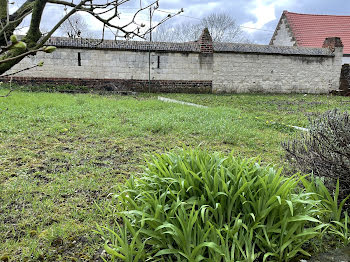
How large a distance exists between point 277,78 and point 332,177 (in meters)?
13.6

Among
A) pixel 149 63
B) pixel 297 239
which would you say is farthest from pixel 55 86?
pixel 297 239

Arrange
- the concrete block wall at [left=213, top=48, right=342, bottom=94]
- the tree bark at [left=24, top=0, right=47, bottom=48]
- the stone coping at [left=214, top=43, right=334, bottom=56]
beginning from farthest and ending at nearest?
the concrete block wall at [left=213, top=48, right=342, bottom=94], the stone coping at [left=214, top=43, right=334, bottom=56], the tree bark at [left=24, top=0, right=47, bottom=48]

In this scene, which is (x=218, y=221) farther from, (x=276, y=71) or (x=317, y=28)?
(x=317, y=28)

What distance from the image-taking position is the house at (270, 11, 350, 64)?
21.8 m

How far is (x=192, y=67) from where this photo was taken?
13938 millimetres

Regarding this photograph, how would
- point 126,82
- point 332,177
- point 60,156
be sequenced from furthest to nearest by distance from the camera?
point 126,82, point 60,156, point 332,177

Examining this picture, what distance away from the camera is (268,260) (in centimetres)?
204

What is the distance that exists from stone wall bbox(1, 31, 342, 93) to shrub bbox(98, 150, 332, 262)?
10.8 m

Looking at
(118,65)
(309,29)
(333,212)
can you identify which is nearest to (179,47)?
(118,65)

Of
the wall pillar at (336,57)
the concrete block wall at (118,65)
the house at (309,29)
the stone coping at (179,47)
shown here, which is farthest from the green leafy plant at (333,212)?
the house at (309,29)

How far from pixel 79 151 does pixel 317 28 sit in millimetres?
23766

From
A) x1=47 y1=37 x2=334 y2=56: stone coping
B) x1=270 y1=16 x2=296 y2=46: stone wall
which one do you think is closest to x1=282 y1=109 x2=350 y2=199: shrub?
x1=47 y1=37 x2=334 y2=56: stone coping

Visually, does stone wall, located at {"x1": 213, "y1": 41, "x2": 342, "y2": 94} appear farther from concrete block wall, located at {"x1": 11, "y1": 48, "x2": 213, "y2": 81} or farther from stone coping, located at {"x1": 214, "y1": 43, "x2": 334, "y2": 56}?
concrete block wall, located at {"x1": 11, "y1": 48, "x2": 213, "y2": 81}

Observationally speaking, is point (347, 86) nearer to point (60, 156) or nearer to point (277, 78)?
point (277, 78)
